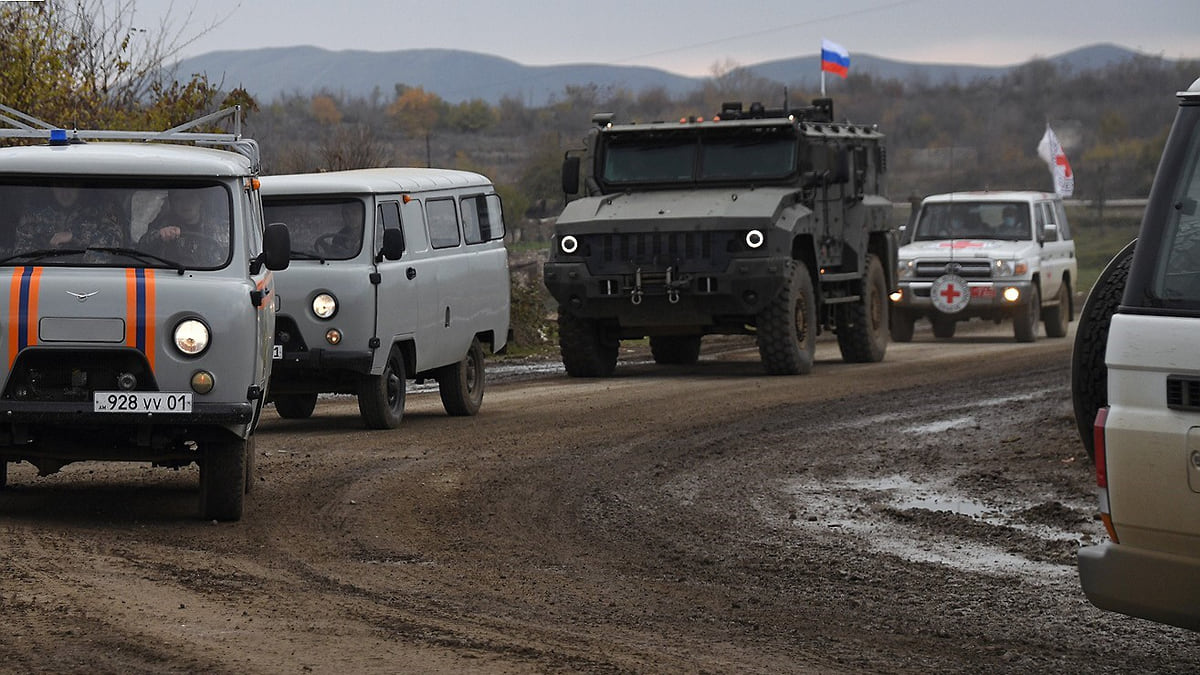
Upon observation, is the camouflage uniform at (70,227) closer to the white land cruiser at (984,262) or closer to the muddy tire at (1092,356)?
the muddy tire at (1092,356)

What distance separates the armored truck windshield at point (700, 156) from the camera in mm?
18656

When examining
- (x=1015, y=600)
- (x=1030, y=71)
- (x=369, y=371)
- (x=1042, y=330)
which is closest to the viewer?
(x=1015, y=600)

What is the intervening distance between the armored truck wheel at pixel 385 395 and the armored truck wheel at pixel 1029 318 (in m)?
12.2

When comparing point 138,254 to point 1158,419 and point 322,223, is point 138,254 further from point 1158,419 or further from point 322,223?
point 1158,419

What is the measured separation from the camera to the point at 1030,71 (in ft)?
266

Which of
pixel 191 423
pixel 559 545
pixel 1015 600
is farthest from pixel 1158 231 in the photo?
pixel 191 423

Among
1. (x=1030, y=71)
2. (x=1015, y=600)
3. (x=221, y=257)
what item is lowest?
(x=1015, y=600)

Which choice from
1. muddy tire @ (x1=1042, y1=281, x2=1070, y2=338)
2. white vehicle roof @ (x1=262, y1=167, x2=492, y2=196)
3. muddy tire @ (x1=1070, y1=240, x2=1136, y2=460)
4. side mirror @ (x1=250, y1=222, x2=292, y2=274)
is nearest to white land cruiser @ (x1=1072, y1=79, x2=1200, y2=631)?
muddy tire @ (x1=1070, y1=240, x2=1136, y2=460)

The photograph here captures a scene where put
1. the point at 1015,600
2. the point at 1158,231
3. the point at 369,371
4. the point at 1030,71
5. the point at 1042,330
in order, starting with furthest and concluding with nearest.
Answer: the point at 1030,71, the point at 1042,330, the point at 369,371, the point at 1015,600, the point at 1158,231

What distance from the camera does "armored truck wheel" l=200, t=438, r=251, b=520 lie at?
894 cm

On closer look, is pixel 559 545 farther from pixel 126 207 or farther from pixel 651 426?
pixel 651 426

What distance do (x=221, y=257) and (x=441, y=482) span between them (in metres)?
2.39

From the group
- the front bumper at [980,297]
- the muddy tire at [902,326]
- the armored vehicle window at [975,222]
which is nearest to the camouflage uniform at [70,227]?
the front bumper at [980,297]

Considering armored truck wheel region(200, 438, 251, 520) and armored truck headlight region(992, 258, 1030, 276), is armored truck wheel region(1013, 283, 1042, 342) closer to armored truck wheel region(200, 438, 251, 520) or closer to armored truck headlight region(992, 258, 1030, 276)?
armored truck headlight region(992, 258, 1030, 276)
